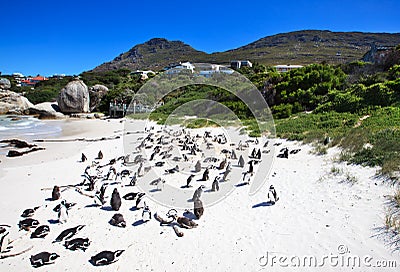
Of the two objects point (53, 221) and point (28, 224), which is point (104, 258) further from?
point (28, 224)

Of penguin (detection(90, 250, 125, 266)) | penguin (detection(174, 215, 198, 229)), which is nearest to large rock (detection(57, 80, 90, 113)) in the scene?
penguin (detection(174, 215, 198, 229))

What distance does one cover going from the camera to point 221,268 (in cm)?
463

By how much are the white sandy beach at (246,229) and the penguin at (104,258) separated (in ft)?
0.32

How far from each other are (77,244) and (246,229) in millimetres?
3489

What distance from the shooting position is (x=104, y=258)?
191 inches

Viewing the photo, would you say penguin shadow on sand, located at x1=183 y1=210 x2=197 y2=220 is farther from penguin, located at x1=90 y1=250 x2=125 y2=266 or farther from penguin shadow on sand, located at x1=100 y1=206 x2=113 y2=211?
penguin shadow on sand, located at x1=100 y1=206 x2=113 y2=211

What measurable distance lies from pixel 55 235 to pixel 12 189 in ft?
13.9

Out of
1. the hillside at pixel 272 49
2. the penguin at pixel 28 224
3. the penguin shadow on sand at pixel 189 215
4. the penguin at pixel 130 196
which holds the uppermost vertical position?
the hillside at pixel 272 49

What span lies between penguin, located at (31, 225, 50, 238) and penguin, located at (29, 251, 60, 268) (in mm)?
841

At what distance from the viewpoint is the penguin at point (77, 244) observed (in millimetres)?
5262

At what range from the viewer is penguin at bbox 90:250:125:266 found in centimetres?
480

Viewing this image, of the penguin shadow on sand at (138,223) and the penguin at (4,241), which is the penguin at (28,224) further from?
the penguin shadow on sand at (138,223)

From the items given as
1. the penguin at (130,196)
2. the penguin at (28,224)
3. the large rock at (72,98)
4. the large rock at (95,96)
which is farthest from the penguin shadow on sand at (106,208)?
the large rock at (95,96)

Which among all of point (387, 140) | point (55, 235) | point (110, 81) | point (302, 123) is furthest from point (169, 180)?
point (110, 81)
